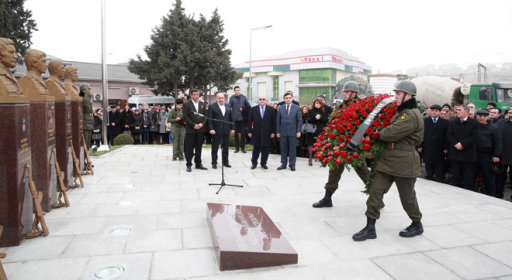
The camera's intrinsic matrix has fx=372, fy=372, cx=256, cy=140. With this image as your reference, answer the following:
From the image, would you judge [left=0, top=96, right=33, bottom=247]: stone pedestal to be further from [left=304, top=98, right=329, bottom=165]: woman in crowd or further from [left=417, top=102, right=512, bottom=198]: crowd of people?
[left=417, top=102, right=512, bottom=198]: crowd of people

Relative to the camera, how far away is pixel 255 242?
4035 mm

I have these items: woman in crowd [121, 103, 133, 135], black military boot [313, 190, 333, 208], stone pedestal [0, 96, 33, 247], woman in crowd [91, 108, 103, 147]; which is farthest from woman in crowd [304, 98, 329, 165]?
woman in crowd [121, 103, 133, 135]

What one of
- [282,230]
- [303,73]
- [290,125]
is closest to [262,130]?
[290,125]

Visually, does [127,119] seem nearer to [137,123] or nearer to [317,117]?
[137,123]

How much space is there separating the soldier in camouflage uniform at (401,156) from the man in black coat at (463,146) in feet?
12.4

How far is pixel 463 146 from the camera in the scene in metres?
7.71

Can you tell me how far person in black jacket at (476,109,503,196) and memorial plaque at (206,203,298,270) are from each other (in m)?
5.44

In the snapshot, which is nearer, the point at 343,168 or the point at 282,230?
the point at 282,230

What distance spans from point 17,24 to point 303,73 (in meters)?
47.9

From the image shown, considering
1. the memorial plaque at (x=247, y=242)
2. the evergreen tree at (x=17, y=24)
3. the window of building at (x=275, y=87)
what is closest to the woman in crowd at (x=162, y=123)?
the evergreen tree at (x=17, y=24)

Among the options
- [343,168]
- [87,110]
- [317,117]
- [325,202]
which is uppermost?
[87,110]

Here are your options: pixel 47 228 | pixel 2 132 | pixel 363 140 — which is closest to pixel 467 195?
pixel 363 140

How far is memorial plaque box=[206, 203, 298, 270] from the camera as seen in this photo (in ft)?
12.3

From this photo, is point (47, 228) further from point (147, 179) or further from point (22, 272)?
point (147, 179)
